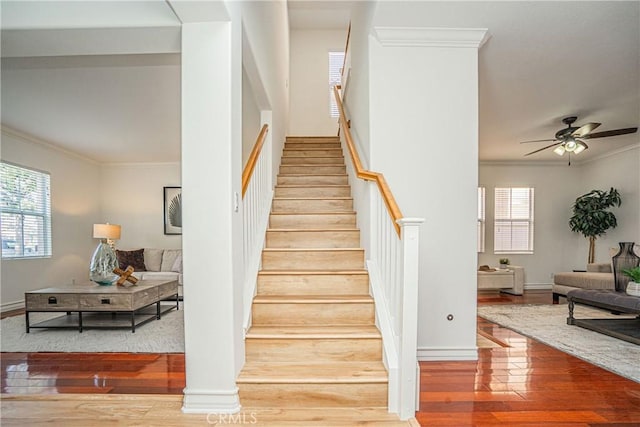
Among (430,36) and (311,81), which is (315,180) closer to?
(430,36)

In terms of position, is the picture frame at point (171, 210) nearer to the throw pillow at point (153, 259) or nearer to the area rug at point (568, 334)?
the throw pillow at point (153, 259)

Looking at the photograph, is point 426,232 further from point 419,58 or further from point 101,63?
point 101,63

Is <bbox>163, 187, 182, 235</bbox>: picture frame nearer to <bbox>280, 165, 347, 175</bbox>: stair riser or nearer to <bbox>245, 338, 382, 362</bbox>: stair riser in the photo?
<bbox>280, 165, 347, 175</bbox>: stair riser

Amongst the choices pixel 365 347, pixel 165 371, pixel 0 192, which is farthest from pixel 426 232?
pixel 0 192

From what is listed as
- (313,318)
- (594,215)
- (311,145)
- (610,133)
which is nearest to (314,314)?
(313,318)

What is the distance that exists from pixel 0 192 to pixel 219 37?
16.2 feet

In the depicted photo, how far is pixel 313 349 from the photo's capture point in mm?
2674

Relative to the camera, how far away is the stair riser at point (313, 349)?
265 centimetres

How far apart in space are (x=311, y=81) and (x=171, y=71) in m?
4.61

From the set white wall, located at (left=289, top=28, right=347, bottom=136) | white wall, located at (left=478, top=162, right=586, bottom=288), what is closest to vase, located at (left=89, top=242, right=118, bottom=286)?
white wall, located at (left=289, top=28, right=347, bottom=136)

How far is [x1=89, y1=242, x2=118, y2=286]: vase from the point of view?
15.6 ft

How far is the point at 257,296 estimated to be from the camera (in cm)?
315

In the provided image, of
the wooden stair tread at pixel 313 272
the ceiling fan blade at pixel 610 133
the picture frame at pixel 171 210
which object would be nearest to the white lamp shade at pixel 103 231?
the picture frame at pixel 171 210

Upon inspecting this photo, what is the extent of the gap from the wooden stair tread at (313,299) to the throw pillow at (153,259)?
446 cm
